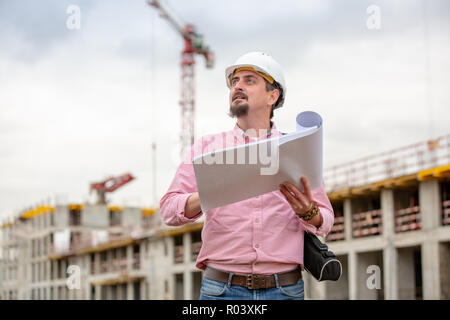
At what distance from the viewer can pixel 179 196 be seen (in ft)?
10.3

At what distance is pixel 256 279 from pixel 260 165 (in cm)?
54

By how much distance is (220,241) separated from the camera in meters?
3.13

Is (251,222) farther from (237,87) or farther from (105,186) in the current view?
(105,186)

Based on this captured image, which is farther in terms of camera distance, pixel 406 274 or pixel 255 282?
pixel 406 274

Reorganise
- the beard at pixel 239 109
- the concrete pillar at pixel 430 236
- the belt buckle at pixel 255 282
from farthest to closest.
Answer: the concrete pillar at pixel 430 236 → the beard at pixel 239 109 → the belt buckle at pixel 255 282

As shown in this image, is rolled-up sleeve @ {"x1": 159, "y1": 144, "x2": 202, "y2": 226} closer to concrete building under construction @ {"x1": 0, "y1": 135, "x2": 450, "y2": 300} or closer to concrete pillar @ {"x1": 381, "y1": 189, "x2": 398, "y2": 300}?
concrete building under construction @ {"x1": 0, "y1": 135, "x2": 450, "y2": 300}

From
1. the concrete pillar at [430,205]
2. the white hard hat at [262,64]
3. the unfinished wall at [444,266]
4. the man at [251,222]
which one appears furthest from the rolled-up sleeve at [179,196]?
the concrete pillar at [430,205]

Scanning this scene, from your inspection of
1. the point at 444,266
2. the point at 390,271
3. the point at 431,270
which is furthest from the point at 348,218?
the point at 444,266

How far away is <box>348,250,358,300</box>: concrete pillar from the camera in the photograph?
32.3m

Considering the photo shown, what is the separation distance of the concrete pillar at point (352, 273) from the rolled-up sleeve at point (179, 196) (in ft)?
98.3

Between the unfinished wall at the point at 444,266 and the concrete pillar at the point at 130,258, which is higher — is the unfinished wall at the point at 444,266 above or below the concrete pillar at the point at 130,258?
below

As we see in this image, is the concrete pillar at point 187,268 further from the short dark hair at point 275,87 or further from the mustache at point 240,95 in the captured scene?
the mustache at point 240,95

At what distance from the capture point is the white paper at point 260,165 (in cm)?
273
